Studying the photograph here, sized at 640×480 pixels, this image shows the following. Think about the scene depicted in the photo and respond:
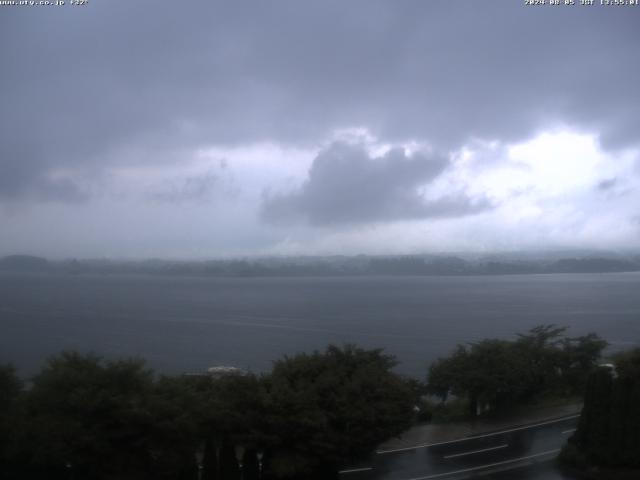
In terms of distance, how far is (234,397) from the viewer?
11.7 meters

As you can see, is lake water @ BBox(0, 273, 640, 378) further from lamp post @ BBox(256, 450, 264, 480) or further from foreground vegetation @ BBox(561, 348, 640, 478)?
lamp post @ BBox(256, 450, 264, 480)

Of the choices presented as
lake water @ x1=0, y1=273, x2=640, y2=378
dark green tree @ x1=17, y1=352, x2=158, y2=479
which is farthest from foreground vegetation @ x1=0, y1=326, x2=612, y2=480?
lake water @ x1=0, y1=273, x2=640, y2=378

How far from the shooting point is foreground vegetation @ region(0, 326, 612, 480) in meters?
10.3

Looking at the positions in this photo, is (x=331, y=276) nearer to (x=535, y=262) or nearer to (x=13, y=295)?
(x=535, y=262)

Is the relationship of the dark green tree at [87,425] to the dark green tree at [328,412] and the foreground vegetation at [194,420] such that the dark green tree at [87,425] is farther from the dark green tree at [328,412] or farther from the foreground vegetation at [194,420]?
the dark green tree at [328,412]

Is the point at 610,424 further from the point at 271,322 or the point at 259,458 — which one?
the point at 271,322

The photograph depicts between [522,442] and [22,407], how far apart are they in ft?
38.4

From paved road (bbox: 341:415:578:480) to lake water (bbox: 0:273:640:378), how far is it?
21.7 metres

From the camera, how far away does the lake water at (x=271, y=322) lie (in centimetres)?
4519

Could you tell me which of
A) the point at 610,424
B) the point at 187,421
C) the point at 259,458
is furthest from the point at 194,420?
the point at 610,424

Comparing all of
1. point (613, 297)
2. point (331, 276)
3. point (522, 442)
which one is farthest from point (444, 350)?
point (331, 276)

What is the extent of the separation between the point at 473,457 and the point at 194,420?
23.1 feet

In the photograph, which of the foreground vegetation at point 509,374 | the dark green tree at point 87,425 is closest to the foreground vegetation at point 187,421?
the dark green tree at point 87,425

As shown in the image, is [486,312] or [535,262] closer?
[486,312]
